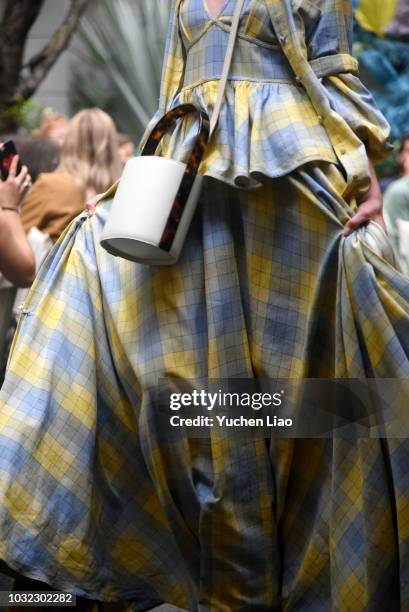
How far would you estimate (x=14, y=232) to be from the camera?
19.1 ft

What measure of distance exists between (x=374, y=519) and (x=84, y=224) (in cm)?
122

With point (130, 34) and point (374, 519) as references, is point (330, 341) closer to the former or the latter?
point (374, 519)

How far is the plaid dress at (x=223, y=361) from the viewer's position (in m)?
3.87

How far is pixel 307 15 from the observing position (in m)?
4.11

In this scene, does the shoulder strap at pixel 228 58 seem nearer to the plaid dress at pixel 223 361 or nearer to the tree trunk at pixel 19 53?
the plaid dress at pixel 223 361

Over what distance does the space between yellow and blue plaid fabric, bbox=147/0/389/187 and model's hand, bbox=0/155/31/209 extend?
173cm

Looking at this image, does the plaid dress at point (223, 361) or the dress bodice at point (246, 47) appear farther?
the dress bodice at point (246, 47)

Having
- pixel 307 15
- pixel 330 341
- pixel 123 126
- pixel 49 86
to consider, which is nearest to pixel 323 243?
pixel 330 341

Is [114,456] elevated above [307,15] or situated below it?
below

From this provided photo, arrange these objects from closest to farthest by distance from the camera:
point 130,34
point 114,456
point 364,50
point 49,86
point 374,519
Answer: point 374,519, point 114,456, point 364,50, point 130,34, point 49,86

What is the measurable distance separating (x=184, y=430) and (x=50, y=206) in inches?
130

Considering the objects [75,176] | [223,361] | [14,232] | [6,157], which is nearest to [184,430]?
[223,361]

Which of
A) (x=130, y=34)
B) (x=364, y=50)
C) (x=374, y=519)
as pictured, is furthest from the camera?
(x=130, y=34)

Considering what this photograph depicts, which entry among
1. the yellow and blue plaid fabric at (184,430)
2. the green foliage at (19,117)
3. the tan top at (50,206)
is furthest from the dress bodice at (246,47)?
the green foliage at (19,117)
